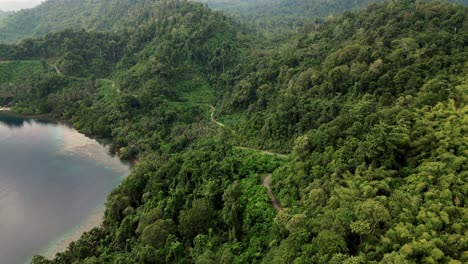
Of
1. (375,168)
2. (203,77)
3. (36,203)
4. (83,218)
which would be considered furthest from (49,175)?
(375,168)

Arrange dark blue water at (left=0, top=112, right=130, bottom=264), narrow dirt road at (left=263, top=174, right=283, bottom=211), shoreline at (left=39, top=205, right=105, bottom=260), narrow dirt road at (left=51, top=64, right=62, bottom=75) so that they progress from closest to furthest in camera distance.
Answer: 1. narrow dirt road at (left=263, top=174, right=283, bottom=211)
2. shoreline at (left=39, top=205, right=105, bottom=260)
3. dark blue water at (left=0, top=112, right=130, bottom=264)
4. narrow dirt road at (left=51, top=64, right=62, bottom=75)

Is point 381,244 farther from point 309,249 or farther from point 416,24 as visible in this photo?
point 416,24

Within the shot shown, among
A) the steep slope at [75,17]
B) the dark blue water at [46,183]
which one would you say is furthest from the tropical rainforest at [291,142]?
the steep slope at [75,17]

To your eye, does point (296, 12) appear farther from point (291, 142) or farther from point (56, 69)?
point (291, 142)

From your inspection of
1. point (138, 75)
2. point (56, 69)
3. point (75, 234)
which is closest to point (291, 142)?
point (75, 234)

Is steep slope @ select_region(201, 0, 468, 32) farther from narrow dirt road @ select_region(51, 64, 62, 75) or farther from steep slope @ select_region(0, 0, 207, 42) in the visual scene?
narrow dirt road @ select_region(51, 64, 62, 75)

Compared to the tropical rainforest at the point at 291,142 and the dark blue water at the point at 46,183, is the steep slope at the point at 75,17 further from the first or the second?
the dark blue water at the point at 46,183

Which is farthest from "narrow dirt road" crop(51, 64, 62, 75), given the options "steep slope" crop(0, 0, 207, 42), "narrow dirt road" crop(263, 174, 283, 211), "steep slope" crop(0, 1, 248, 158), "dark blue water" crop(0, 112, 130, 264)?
"narrow dirt road" crop(263, 174, 283, 211)
